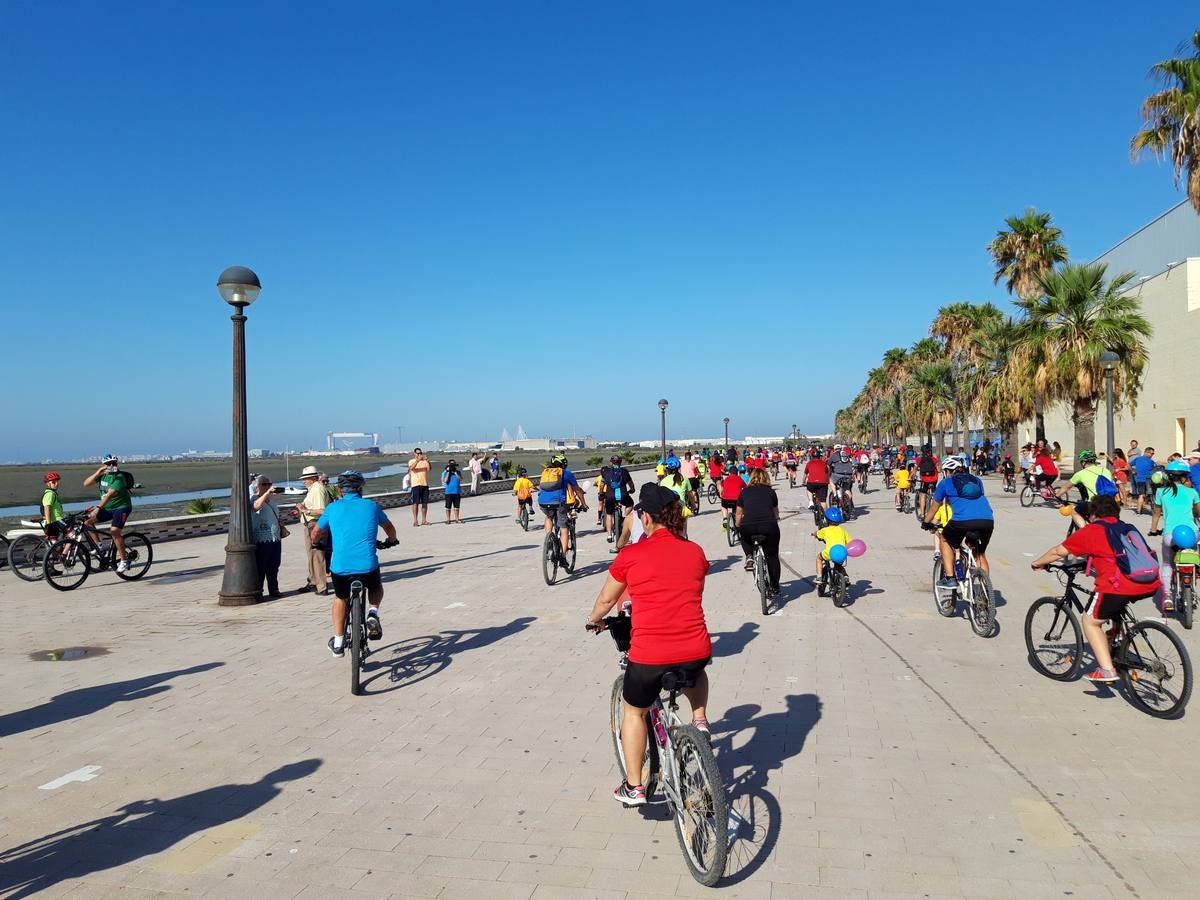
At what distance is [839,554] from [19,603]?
11021 mm

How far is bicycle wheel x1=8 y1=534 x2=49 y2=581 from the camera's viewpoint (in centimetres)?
1373

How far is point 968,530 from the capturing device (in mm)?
8883

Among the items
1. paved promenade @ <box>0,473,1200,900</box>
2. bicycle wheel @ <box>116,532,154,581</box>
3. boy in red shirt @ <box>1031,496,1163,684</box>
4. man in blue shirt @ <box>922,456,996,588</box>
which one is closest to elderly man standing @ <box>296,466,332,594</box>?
paved promenade @ <box>0,473,1200,900</box>

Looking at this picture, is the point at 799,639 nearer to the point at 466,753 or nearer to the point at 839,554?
the point at 839,554

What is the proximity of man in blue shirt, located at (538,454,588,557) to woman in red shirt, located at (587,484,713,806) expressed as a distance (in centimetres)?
823

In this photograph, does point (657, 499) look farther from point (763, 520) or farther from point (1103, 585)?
point (763, 520)

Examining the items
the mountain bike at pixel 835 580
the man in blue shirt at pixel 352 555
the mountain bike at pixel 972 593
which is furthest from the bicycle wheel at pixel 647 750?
the mountain bike at pixel 835 580

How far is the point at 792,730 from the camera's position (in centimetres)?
595

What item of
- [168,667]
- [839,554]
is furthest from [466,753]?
[839,554]

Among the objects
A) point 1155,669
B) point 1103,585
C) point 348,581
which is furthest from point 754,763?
point 348,581

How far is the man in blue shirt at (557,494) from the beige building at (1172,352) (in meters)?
22.2

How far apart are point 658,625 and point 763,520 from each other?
634cm

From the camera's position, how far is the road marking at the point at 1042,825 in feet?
13.9

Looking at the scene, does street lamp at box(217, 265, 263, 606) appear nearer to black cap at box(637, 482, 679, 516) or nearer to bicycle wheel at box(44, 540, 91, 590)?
bicycle wheel at box(44, 540, 91, 590)
